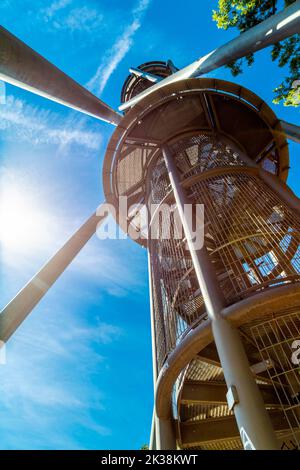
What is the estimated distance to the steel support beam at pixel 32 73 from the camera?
373cm

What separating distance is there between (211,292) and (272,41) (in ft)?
18.1

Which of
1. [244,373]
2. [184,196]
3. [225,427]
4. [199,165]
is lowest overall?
[244,373]

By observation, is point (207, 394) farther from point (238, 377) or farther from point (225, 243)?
point (225, 243)

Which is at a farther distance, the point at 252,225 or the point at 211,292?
the point at 252,225

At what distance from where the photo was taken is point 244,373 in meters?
4.11

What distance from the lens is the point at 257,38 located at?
6469mm

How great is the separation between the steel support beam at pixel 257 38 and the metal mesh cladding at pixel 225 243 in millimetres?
2611

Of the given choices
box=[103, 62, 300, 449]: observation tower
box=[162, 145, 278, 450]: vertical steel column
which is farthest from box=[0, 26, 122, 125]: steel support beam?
box=[162, 145, 278, 450]: vertical steel column

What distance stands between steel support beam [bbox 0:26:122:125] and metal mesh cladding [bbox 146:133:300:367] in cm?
389

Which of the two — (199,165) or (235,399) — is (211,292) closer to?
(235,399)

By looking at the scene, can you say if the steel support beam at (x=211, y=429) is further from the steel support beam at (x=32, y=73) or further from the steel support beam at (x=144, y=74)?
the steel support beam at (x=144, y=74)

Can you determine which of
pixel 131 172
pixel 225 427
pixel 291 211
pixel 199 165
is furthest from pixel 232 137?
pixel 225 427

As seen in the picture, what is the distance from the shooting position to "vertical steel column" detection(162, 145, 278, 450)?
3582 mm

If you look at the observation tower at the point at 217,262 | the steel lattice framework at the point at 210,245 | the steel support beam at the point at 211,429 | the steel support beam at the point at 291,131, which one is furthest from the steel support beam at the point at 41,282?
the steel support beam at the point at 291,131
